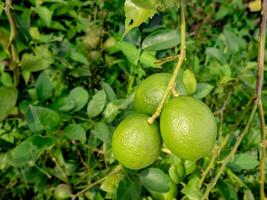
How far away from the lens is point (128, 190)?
114 cm

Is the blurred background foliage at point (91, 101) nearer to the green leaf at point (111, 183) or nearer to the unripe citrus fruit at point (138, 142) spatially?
the green leaf at point (111, 183)

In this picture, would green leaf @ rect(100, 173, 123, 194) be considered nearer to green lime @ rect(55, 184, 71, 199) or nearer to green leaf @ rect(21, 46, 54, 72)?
green lime @ rect(55, 184, 71, 199)

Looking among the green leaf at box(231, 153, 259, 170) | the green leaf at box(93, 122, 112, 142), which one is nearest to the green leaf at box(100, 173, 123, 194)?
the green leaf at box(93, 122, 112, 142)

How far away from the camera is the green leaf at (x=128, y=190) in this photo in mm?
1127

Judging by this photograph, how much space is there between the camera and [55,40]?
1.52m

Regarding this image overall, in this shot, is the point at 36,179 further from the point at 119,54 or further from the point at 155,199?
the point at 119,54

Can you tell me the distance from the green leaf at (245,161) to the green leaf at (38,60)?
634 mm

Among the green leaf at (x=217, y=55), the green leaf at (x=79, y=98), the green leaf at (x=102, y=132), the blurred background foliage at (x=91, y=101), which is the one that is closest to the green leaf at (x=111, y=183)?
the blurred background foliage at (x=91, y=101)

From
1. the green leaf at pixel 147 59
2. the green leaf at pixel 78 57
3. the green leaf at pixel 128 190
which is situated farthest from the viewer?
the green leaf at pixel 78 57

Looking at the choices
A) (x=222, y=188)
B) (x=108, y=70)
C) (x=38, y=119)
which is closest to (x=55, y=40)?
(x=108, y=70)

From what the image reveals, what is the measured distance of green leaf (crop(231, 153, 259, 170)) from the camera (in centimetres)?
128

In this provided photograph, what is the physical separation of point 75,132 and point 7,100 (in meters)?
0.27

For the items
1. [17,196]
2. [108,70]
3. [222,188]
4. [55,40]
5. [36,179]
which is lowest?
[17,196]

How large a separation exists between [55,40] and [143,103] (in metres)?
0.64
